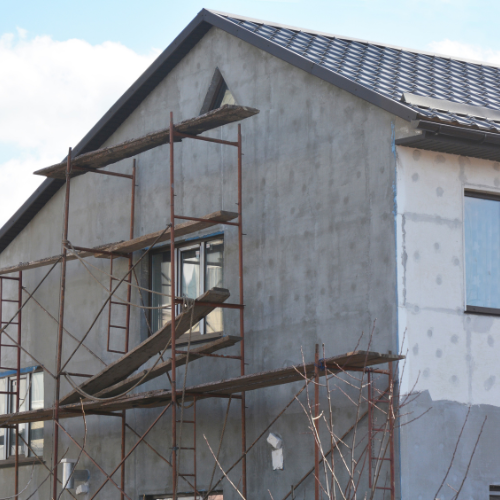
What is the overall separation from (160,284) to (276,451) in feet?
11.9

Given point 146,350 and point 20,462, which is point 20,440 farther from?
point 146,350

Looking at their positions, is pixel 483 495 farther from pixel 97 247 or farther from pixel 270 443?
pixel 97 247

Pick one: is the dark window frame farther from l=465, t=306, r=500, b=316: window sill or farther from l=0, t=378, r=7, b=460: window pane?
l=465, t=306, r=500, b=316: window sill

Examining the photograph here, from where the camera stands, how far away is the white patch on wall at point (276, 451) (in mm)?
10617

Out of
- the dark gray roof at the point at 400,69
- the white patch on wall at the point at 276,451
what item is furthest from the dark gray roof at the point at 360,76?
the white patch on wall at the point at 276,451

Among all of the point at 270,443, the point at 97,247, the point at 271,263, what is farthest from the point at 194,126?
the point at 270,443

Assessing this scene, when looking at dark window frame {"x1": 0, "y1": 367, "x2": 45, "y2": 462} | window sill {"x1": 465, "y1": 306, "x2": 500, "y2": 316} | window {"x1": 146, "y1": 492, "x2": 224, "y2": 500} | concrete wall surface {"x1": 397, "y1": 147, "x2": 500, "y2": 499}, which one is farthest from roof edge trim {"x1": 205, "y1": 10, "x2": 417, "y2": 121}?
dark window frame {"x1": 0, "y1": 367, "x2": 45, "y2": 462}

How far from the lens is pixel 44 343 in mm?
15102

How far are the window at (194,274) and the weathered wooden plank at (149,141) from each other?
4.98 feet

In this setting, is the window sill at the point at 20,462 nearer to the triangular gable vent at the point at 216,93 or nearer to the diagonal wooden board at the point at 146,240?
the diagonal wooden board at the point at 146,240

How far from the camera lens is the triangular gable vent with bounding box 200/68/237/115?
13.0 m

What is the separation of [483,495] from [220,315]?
4.19 m

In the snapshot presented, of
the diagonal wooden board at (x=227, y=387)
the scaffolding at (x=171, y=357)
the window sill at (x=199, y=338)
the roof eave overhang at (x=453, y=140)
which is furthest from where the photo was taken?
the window sill at (x=199, y=338)

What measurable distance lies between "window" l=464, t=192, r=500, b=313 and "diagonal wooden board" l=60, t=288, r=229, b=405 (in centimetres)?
276
